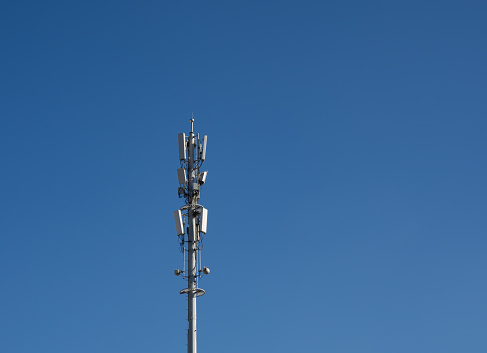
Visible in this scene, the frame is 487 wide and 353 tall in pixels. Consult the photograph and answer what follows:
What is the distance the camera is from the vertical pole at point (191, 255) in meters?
27.9

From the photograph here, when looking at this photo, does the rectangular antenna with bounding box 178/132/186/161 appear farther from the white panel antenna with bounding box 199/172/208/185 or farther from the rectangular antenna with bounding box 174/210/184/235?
the rectangular antenna with bounding box 174/210/184/235

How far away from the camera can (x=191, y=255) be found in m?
29.3

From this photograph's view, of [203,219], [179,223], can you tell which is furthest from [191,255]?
[203,219]

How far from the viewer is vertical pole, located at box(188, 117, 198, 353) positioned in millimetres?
27859

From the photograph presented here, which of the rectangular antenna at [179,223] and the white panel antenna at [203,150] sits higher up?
the white panel antenna at [203,150]

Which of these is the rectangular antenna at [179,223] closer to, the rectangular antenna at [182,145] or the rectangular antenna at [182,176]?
the rectangular antenna at [182,176]

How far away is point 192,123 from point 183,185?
3470mm

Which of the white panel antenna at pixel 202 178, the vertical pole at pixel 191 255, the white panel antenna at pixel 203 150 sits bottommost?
the vertical pole at pixel 191 255

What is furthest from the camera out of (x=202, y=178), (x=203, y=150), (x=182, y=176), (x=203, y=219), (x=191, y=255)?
(x=203, y=150)

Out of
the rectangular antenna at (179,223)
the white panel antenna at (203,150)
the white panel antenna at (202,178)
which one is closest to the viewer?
the rectangular antenna at (179,223)

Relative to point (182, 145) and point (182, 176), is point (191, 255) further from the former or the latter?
point (182, 145)

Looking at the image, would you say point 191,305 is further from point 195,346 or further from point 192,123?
point 192,123

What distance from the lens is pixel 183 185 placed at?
3044cm

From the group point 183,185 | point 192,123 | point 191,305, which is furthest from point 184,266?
point 192,123
